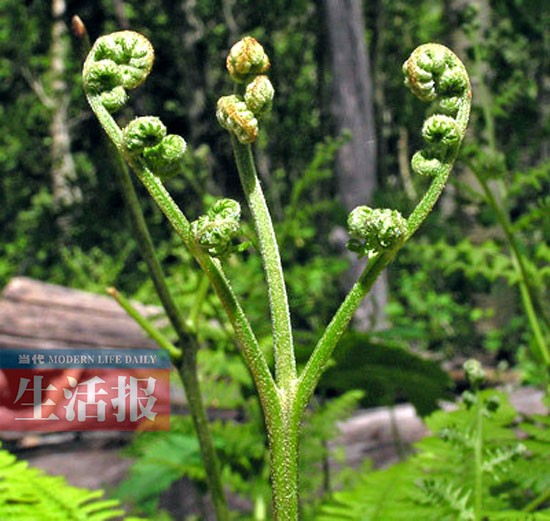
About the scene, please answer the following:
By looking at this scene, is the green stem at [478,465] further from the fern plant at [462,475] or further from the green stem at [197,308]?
the green stem at [197,308]

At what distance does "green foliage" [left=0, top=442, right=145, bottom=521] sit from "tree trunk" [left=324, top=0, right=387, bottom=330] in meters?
5.11

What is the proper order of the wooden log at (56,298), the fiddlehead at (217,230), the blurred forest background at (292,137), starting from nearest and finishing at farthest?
the fiddlehead at (217,230) < the blurred forest background at (292,137) < the wooden log at (56,298)

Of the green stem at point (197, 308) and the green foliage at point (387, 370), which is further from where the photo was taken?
the green foliage at point (387, 370)

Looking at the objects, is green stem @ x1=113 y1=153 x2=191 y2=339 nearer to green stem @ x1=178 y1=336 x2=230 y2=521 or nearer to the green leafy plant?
green stem @ x1=178 y1=336 x2=230 y2=521

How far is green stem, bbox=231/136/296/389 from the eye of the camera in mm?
649

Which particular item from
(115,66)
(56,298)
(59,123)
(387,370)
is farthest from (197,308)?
(59,123)

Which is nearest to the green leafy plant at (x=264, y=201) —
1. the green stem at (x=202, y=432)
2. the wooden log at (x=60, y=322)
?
the green stem at (x=202, y=432)

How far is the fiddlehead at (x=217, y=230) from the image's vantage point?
0.64m

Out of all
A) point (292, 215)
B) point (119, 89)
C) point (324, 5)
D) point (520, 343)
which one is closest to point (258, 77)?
point (119, 89)

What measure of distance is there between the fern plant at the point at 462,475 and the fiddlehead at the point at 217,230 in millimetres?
413

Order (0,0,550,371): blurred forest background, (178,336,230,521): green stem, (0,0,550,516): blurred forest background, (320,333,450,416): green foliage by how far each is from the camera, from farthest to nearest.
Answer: (0,0,550,371): blurred forest background
(0,0,550,516): blurred forest background
(320,333,450,416): green foliage
(178,336,230,521): green stem

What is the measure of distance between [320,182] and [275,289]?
8817mm

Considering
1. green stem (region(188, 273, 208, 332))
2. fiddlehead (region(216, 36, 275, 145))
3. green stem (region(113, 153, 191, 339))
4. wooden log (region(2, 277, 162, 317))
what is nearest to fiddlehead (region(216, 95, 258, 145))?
fiddlehead (region(216, 36, 275, 145))

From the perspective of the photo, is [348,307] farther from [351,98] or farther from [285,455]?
[351,98]
